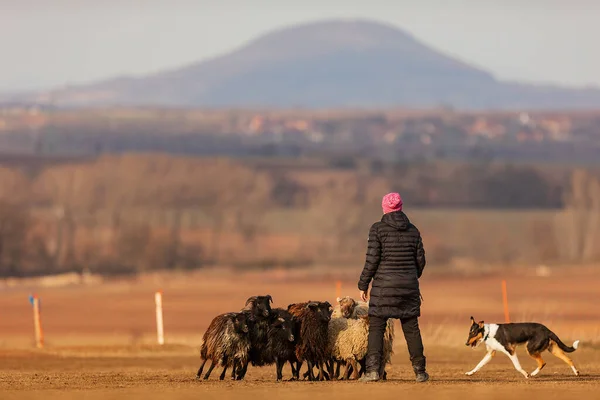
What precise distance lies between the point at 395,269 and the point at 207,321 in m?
33.2

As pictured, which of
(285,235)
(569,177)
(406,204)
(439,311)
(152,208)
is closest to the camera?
(439,311)

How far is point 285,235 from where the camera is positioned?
112125 mm

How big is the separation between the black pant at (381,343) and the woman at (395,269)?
1 cm

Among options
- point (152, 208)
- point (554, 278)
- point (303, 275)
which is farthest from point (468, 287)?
point (152, 208)

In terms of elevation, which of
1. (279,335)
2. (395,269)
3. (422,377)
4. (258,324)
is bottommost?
(422,377)

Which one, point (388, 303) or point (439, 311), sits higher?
point (388, 303)

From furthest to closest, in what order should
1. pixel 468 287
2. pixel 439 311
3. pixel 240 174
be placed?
pixel 240 174 < pixel 468 287 < pixel 439 311

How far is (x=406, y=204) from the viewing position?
475ft

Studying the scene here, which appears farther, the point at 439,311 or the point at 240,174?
the point at 240,174

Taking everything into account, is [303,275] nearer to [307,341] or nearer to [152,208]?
[152,208]

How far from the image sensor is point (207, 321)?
175ft

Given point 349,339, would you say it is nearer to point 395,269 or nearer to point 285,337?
point 285,337

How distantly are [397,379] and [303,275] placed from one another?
5780 cm

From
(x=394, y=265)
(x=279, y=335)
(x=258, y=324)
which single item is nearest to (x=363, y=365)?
(x=279, y=335)
